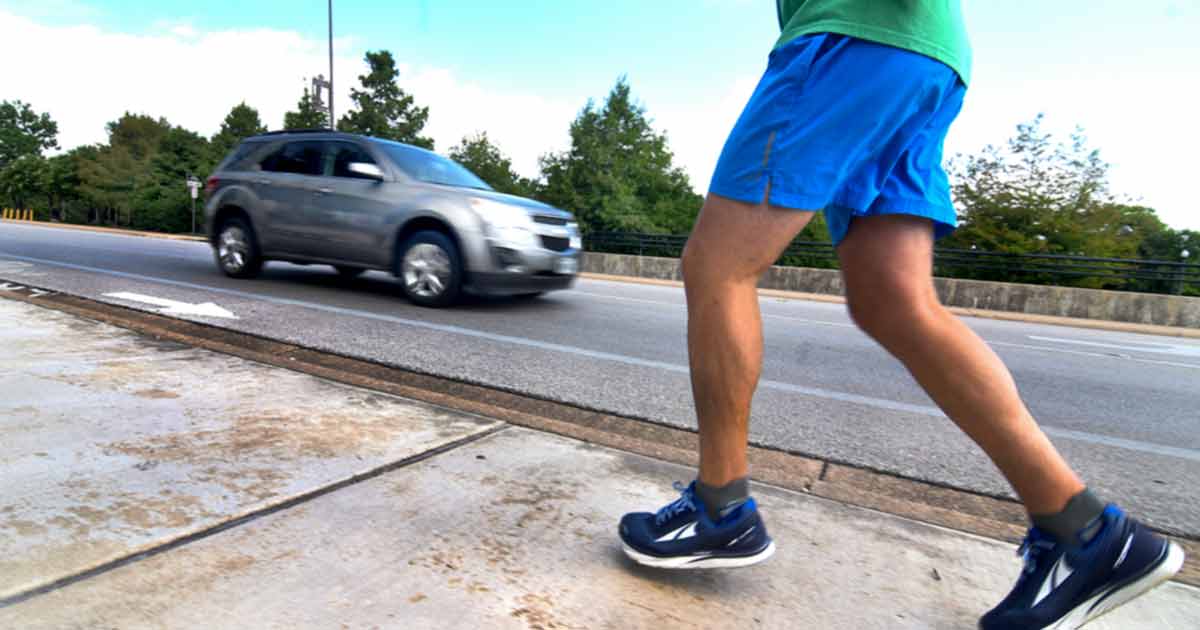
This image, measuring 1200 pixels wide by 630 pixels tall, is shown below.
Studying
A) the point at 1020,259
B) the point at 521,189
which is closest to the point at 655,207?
the point at 521,189

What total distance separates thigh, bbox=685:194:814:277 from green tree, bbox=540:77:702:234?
30.7 metres

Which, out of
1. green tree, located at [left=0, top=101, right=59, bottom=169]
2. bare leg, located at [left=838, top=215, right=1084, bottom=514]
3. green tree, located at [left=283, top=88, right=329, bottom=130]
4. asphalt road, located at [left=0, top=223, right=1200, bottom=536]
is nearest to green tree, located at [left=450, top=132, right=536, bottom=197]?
green tree, located at [left=283, top=88, right=329, bottom=130]

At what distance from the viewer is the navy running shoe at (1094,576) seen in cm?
131

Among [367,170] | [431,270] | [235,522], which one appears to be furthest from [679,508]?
[367,170]

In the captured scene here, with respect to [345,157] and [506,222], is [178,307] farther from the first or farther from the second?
Answer: [506,222]

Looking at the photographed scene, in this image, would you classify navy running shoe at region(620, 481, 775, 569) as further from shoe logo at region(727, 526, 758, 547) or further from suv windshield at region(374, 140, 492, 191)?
suv windshield at region(374, 140, 492, 191)

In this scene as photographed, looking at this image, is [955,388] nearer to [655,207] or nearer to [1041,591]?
[1041,591]

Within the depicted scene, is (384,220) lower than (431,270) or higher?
higher

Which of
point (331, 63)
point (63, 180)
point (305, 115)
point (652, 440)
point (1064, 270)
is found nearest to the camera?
point (652, 440)

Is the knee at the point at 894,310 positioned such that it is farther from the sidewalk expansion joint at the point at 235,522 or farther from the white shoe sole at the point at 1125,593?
the sidewalk expansion joint at the point at 235,522

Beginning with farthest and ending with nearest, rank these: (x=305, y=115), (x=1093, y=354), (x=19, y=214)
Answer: (x=19, y=214) → (x=305, y=115) → (x=1093, y=354)

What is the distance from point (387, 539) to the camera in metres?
1.60

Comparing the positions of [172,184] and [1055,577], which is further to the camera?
[172,184]

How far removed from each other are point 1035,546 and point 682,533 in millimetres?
704
